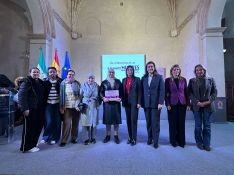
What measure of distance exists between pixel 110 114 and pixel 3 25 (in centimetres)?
529

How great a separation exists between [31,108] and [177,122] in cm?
241

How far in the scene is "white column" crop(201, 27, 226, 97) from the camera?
6.09 m

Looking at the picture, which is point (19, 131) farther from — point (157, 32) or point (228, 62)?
point (228, 62)

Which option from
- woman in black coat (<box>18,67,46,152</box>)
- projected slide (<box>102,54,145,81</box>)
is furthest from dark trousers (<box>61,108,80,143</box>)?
projected slide (<box>102,54,145,81</box>)

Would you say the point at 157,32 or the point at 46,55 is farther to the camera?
the point at 157,32

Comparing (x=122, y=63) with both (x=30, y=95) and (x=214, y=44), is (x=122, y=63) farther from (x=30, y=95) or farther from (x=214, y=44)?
(x=30, y=95)

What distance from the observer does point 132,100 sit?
11.4 ft

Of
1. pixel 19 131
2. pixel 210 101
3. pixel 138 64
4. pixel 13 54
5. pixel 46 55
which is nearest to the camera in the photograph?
pixel 210 101

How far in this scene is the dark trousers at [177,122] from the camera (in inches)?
130

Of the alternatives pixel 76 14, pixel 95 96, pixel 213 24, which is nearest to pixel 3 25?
pixel 76 14

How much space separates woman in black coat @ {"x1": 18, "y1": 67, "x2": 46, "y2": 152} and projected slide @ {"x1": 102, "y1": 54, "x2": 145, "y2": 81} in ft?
19.2

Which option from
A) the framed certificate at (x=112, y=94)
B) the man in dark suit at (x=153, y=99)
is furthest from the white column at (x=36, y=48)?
the man in dark suit at (x=153, y=99)

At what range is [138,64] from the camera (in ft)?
29.3

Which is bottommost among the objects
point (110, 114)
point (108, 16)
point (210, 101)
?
point (110, 114)
